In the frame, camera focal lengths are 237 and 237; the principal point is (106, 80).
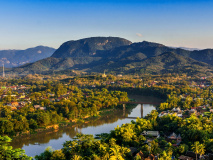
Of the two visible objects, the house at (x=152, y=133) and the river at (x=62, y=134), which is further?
the river at (x=62, y=134)

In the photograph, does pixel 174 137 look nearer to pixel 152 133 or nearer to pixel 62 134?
pixel 152 133

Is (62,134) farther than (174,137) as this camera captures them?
Yes

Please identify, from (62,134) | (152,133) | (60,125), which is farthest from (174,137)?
(60,125)

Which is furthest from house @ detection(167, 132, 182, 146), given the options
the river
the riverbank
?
the riverbank

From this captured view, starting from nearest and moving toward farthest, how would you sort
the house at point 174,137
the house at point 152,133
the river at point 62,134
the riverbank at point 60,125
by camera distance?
the house at point 174,137
the house at point 152,133
the river at point 62,134
the riverbank at point 60,125

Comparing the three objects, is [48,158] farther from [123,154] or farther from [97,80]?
[97,80]

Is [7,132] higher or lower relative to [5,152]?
lower

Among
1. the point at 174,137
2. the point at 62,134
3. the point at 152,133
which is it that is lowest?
the point at 62,134

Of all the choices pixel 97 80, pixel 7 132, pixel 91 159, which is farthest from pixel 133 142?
pixel 97 80

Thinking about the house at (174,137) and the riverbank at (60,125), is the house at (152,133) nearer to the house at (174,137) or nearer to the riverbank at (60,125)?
the house at (174,137)

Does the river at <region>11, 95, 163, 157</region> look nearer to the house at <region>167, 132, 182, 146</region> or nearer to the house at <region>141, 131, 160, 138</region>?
the house at <region>141, 131, 160, 138</region>

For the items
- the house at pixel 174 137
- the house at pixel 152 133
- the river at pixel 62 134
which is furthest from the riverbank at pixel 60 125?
the house at pixel 174 137
